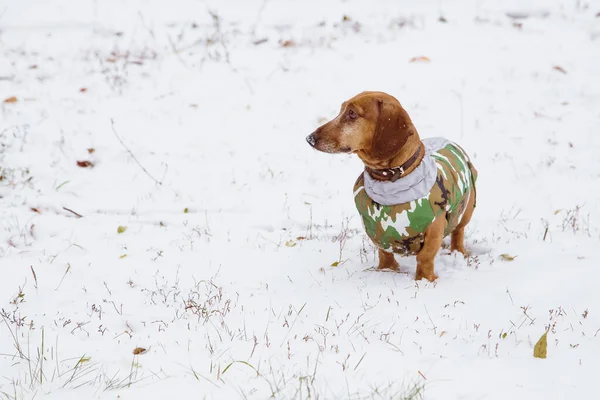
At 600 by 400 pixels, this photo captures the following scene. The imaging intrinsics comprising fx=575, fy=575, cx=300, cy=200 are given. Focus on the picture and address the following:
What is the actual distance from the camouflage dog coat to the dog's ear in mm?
204

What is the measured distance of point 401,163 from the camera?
3.52 meters

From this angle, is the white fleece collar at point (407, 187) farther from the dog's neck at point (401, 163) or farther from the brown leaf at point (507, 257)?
the brown leaf at point (507, 257)

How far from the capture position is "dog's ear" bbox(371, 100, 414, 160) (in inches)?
135

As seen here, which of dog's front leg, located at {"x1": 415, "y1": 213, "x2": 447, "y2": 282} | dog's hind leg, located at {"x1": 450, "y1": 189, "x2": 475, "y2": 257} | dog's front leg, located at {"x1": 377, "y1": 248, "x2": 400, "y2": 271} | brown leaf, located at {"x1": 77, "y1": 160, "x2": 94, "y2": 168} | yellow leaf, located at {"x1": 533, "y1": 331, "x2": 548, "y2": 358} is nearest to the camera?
yellow leaf, located at {"x1": 533, "y1": 331, "x2": 548, "y2": 358}

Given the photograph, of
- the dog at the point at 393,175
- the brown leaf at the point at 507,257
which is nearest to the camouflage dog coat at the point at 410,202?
the dog at the point at 393,175

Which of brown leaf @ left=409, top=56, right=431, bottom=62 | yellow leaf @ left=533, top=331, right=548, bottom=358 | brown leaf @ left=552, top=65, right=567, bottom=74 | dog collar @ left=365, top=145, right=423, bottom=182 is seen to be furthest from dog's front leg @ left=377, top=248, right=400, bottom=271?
brown leaf @ left=552, top=65, right=567, bottom=74

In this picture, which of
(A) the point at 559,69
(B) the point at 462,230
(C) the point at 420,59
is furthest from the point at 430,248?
(A) the point at 559,69

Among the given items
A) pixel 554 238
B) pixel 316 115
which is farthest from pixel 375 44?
pixel 554 238

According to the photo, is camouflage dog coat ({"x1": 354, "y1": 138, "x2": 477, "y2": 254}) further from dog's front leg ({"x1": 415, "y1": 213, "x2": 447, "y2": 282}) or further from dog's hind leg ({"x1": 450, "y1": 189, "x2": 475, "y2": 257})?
dog's hind leg ({"x1": 450, "y1": 189, "x2": 475, "y2": 257})

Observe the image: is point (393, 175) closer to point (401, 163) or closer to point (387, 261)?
point (401, 163)

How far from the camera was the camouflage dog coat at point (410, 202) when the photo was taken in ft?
11.6

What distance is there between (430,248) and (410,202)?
15.3 inches

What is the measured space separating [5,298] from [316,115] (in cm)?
434

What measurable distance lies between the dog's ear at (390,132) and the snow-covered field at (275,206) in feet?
3.07
